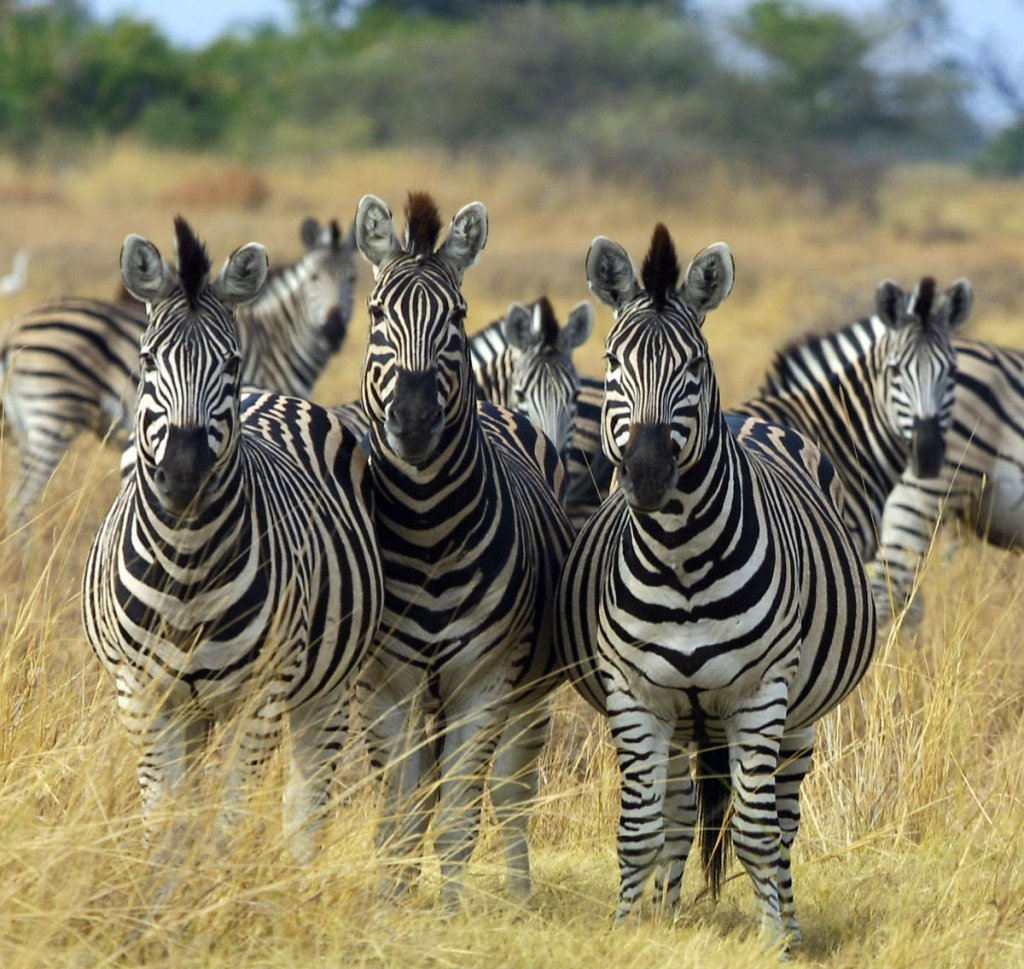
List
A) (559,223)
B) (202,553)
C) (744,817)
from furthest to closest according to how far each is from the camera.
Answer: (559,223), (744,817), (202,553)

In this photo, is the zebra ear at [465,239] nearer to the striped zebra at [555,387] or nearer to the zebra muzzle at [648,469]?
the zebra muzzle at [648,469]

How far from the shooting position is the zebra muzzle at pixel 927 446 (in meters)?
8.85

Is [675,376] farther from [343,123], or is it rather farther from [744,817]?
[343,123]

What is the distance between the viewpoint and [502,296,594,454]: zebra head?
28.7 ft

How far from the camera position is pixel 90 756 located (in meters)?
4.80

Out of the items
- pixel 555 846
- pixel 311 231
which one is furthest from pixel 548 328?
pixel 311 231

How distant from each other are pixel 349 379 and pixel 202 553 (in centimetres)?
1169

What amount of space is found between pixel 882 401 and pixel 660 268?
4.37 metres

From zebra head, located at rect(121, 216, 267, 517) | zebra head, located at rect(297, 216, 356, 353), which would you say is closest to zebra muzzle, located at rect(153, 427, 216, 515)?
zebra head, located at rect(121, 216, 267, 517)

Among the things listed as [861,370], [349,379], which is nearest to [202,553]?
[861,370]

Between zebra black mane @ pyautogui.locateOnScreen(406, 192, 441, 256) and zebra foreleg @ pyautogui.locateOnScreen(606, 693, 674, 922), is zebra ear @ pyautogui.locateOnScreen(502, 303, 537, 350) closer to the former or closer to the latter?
zebra black mane @ pyautogui.locateOnScreen(406, 192, 441, 256)

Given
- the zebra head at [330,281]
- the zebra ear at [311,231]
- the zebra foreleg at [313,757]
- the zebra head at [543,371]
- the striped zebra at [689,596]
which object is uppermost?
the zebra ear at [311,231]

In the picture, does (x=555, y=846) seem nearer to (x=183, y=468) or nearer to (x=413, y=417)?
(x=413, y=417)

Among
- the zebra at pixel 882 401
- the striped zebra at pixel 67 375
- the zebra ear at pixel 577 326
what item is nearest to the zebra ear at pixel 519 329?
the zebra ear at pixel 577 326
